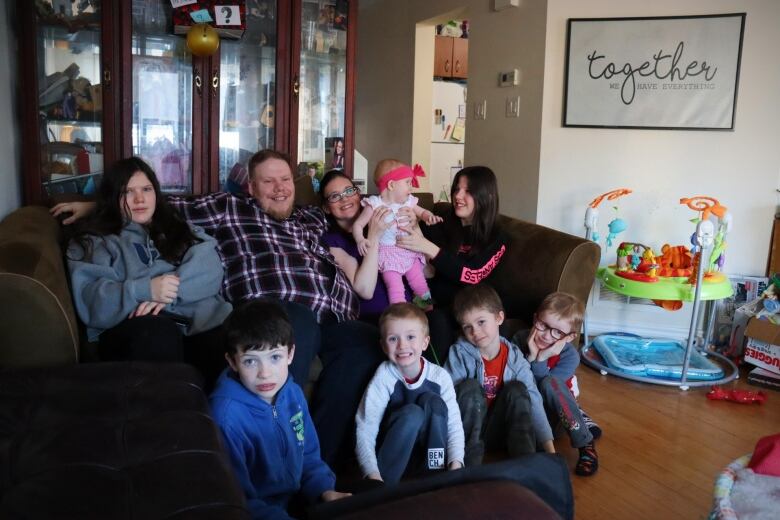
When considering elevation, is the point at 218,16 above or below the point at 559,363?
above

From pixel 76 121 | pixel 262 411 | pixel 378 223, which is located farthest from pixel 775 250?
pixel 76 121

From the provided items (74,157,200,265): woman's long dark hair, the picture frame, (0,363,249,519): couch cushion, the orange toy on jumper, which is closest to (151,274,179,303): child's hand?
(74,157,200,265): woman's long dark hair

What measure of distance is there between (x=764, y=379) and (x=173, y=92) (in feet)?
9.77

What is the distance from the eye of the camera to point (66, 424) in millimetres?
1256

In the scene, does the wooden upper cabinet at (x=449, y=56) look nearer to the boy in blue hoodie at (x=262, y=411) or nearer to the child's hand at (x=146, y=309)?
the child's hand at (x=146, y=309)

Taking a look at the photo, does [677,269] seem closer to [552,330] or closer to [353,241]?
[552,330]

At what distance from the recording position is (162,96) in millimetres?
3084

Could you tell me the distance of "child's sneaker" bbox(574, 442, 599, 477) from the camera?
2.08 metres

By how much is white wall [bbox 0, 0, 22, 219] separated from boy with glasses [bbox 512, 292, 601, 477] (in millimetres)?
1981

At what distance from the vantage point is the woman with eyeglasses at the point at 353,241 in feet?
7.76

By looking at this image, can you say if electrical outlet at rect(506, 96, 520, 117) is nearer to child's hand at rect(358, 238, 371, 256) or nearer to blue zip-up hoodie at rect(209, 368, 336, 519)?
child's hand at rect(358, 238, 371, 256)

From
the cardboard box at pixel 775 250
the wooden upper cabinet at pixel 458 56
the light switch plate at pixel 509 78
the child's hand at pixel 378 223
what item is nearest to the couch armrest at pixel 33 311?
the child's hand at pixel 378 223

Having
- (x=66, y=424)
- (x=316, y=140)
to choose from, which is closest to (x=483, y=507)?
(x=66, y=424)

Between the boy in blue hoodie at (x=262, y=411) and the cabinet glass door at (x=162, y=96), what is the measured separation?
1826 mm
